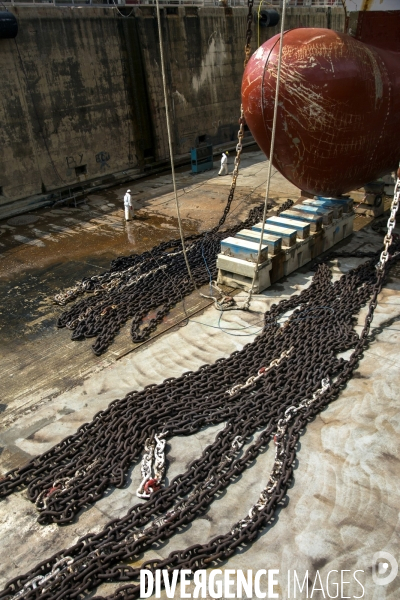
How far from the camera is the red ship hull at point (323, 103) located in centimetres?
873

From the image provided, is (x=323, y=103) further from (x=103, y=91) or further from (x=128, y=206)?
(x=103, y=91)

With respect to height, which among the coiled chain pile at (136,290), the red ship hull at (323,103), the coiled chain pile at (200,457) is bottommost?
the coiled chain pile at (136,290)

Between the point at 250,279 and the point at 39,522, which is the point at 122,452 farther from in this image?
the point at 250,279

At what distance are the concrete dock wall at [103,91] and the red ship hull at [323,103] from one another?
8303 mm

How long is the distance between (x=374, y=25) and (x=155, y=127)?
10.2 m

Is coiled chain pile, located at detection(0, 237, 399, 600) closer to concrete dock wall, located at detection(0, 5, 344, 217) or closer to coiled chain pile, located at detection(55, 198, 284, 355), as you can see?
coiled chain pile, located at detection(55, 198, 284, 355)

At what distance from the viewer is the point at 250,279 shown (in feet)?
31.9

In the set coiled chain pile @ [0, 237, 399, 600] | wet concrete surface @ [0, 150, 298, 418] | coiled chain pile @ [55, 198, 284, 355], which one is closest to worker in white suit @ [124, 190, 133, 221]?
wet concrete surface @ [0, 150, 298, 418]

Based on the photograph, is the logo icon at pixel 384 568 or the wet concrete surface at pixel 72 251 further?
the wet concrete surface at pixel 72 251

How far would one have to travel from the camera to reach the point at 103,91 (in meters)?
16.9

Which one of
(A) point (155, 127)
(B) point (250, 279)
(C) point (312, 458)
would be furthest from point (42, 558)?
(A) point (155, 127)

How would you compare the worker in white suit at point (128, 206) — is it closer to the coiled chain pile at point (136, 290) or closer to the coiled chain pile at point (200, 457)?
the coiled chain pile at point (136, 290)

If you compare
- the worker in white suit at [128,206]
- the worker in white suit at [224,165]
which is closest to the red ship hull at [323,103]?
the worker in white suit at [128,206]

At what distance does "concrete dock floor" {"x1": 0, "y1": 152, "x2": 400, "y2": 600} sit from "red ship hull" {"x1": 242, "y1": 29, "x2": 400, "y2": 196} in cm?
229
